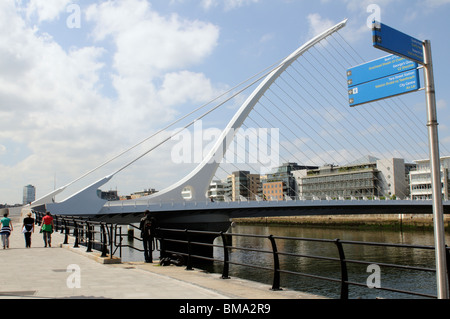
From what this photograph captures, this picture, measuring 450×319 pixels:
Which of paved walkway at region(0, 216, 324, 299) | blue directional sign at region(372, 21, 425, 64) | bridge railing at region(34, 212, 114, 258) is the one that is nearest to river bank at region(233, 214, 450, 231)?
bridge railing at region(34, 212, 114, 258)

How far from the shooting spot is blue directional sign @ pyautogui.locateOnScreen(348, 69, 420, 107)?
15.6 feet

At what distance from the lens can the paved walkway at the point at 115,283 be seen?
267 inches

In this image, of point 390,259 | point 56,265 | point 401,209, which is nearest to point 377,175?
point 401,209

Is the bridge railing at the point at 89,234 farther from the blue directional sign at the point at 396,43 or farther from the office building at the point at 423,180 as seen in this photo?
the office building at the point at 423,180

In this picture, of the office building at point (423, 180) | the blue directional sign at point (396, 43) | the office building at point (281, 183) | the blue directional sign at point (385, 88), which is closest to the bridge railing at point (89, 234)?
the blue directional sign at point (385, 88)

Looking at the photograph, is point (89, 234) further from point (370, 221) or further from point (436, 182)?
point (370, 221)

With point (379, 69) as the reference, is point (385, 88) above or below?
below

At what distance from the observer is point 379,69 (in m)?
5.07

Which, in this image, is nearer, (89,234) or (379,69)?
(379,69)

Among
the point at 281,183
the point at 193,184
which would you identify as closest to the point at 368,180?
the point at 281,183

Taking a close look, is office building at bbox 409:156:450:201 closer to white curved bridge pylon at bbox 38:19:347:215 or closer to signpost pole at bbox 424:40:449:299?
white curved bridge pylon at bbox 38:19:347:215

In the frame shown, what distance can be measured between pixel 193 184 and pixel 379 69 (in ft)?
118

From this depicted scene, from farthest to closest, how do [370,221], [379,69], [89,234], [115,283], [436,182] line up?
[370,221] → [89,234] → [115,283] → [379,69] → [436,182]
